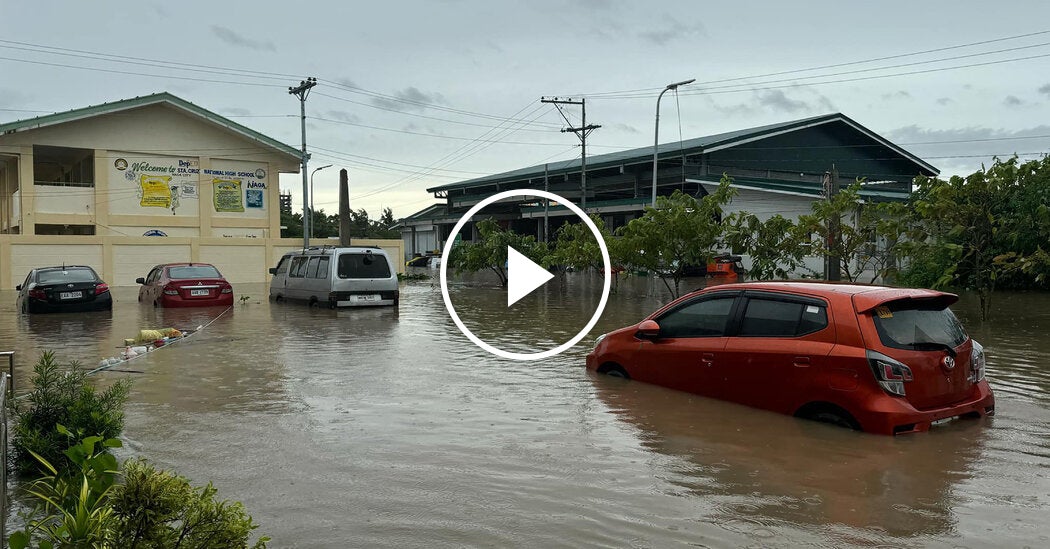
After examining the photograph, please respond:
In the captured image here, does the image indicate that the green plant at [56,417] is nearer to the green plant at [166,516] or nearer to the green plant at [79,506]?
the green plant at [79,506]

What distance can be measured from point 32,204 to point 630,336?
3683 cm

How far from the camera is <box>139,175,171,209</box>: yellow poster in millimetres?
39906

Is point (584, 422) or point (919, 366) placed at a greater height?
point (919, 366)

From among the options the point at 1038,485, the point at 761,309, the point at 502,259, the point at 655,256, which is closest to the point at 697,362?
the point at 761,309

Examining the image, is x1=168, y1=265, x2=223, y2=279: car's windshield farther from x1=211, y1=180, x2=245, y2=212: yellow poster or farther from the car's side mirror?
x1=211, y1=180, x2=245, y2=212: yellow poster

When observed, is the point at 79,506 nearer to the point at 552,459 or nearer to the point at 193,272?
the point at 552,459

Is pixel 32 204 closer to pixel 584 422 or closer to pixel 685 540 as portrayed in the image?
pixel 584 422

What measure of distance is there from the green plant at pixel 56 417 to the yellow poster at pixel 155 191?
122 feet

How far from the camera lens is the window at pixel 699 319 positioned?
8.27m

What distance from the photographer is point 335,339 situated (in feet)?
48.2

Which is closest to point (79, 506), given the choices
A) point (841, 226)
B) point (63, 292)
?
point (841, 226)

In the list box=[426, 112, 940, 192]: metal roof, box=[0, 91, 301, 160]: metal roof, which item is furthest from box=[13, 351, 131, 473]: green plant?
box=[426, 112, 940, 192]: metal roof

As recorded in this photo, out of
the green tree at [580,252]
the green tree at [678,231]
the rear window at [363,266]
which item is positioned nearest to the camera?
the rear window at [363,266]

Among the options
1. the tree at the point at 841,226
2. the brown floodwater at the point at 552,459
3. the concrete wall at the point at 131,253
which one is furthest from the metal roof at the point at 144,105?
the tree at the point at 841,226
